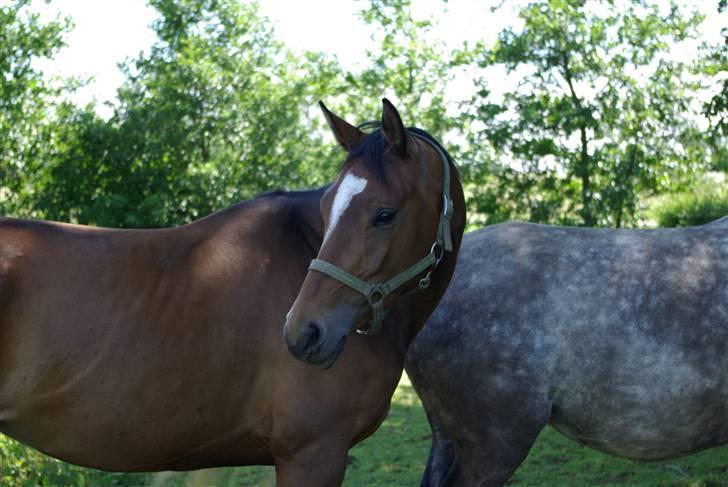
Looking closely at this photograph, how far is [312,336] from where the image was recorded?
8.89 ft

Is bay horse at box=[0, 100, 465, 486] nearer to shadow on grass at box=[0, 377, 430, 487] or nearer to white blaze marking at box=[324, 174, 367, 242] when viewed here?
white blaze marking at box=[324, 174, 367, 242]

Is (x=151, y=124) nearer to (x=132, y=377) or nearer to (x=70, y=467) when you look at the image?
(x=70, y=467)

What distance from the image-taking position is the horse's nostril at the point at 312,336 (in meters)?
2.69

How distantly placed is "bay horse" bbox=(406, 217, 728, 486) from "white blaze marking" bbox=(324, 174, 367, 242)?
50.2 inches

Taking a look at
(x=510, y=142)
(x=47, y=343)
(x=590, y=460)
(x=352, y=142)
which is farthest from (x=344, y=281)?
(x=510, y=142)

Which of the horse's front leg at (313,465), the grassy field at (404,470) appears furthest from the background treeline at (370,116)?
the horse's front leg at (313,465)

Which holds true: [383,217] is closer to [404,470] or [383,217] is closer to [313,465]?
[313,465]

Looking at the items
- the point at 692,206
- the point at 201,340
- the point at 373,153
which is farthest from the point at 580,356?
the point at 692,206

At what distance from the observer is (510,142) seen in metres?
10.6

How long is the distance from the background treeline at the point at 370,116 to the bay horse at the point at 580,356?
3738mm

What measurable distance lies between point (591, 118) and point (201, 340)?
820cm

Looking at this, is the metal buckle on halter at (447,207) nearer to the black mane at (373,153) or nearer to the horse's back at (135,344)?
the black mane at (373,153)

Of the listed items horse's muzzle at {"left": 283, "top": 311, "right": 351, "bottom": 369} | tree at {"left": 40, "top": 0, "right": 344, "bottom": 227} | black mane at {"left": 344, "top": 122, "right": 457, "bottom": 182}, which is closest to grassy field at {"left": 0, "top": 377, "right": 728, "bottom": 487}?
horse's muzzle at {"left": 283, "top": 311, "right": 351, "bottom": 369}

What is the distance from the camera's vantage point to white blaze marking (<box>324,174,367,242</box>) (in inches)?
112
